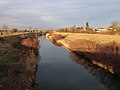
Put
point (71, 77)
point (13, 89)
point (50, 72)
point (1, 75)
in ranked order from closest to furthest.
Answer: point (13, 89), point (1, 75), point (71, 77), point (50, 72)

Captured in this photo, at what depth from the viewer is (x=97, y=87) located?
1664cm

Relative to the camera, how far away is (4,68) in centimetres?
1700

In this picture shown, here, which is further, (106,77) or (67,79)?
(106,77)

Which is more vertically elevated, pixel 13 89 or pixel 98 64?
pixel 13 89

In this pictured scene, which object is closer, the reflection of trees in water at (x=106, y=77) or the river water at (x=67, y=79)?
the river water at (x=67, y=79)

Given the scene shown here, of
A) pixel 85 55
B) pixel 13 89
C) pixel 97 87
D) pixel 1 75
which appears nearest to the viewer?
pixel 13 89

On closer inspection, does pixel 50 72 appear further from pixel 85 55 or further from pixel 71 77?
pixel 85 55

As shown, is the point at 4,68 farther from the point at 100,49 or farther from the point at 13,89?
the point at 100,49

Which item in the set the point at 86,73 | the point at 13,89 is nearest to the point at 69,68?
the point at 86,73

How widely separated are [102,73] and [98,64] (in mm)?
3474

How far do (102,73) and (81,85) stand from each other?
4.31 metres

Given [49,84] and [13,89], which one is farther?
[49,84]

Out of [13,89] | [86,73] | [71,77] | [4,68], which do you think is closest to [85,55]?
[86,73]

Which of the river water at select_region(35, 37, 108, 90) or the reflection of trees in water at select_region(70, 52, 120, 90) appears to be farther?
the reflection of trees in water at select_region(70, 52, 120, 90)
